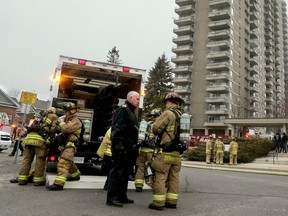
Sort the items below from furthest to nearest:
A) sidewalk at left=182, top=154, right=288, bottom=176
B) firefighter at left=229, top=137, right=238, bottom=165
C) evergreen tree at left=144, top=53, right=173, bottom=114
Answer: evergreen tree at left=144, top=53, right=173, bottom=114 < firefighter at left=229, top=137, right=238, bottom=165 < sidewalk at left=182, top=154, right=288, bottom=176

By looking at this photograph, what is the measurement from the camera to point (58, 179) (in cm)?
618

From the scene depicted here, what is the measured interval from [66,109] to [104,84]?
4.01 metres

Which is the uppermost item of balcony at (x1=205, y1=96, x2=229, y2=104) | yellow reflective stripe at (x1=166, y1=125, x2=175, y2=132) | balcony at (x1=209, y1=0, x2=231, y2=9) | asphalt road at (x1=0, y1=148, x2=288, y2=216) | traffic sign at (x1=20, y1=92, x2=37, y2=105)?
balcony at (x1=209, y1=0, x2=231, y2=9)

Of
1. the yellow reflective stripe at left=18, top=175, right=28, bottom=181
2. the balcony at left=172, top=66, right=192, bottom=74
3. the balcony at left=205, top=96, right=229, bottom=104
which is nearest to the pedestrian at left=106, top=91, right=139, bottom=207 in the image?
the yellow reflective stripe at left=18, top=175, right=28, bottom=181

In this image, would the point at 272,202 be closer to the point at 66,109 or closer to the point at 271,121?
the point at 66,109

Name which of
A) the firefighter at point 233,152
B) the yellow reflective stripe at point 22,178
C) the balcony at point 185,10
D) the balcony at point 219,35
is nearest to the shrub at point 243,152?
the firefighter at point 233,152

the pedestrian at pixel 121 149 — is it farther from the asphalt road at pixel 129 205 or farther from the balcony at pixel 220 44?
the balcony at pixel 220 44

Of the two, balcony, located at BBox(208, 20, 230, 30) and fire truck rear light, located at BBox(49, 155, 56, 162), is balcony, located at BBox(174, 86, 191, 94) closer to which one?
balcony, located at BBox(208, 20, 230, 30)

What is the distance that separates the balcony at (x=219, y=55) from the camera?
6147 centimetres

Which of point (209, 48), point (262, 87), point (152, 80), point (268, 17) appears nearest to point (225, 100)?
point (209, 48)

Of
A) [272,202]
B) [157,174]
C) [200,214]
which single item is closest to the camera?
[200,214]

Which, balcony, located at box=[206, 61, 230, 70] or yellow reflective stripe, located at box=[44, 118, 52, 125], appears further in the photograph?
balcony, located at box=[206, 61, 230, 70]

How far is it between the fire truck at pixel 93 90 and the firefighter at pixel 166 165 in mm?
3402

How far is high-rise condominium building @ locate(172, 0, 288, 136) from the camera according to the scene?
61344 millimetres
